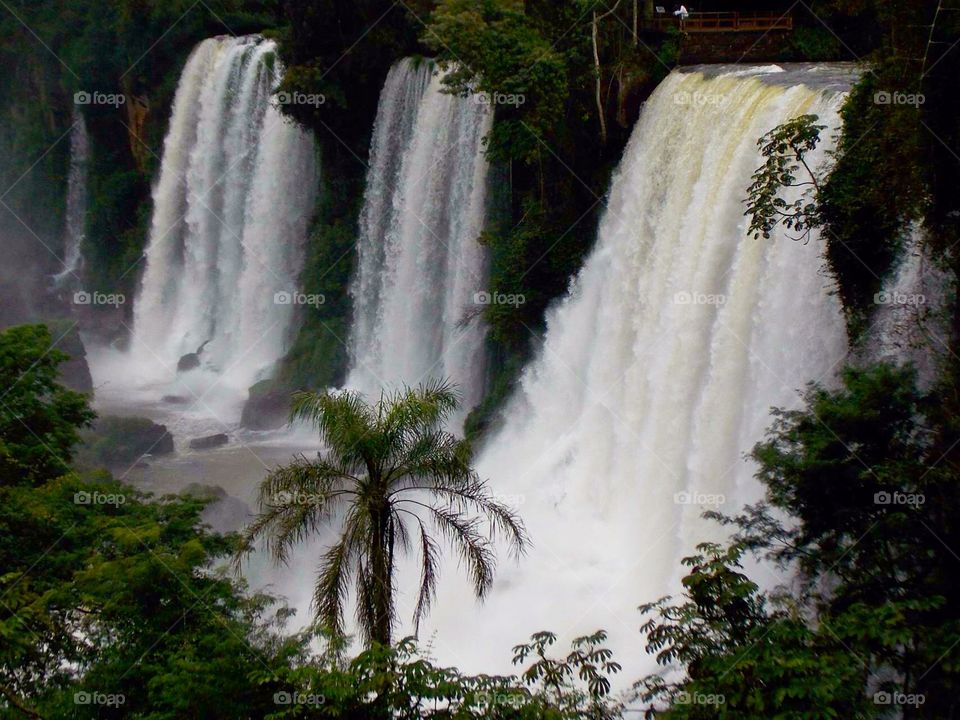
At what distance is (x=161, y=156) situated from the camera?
31.9m

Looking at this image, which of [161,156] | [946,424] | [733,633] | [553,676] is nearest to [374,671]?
[553,676]

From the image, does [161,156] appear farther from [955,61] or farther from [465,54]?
[955,61]

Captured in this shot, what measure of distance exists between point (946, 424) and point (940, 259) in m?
1.93
